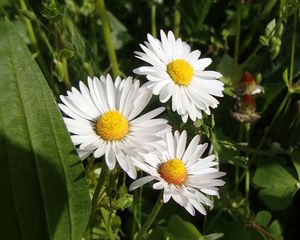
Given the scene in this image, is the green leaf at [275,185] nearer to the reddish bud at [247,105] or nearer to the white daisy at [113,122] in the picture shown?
the reddish bud at [247,105]

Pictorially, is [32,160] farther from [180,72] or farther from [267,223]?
[267,223]

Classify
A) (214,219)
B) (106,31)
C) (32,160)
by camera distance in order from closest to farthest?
(32,160) < (214,219) < (106,31)

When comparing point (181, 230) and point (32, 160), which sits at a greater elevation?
point (32, 160)

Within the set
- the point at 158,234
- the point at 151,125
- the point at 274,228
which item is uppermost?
the point at 151,125

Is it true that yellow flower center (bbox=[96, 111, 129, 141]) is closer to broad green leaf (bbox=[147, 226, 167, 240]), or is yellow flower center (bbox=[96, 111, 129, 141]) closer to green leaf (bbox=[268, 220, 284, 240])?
broad green leaf (bbox=[147, 226, 167, 240])

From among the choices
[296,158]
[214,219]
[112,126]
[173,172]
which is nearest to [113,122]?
[112,126]
